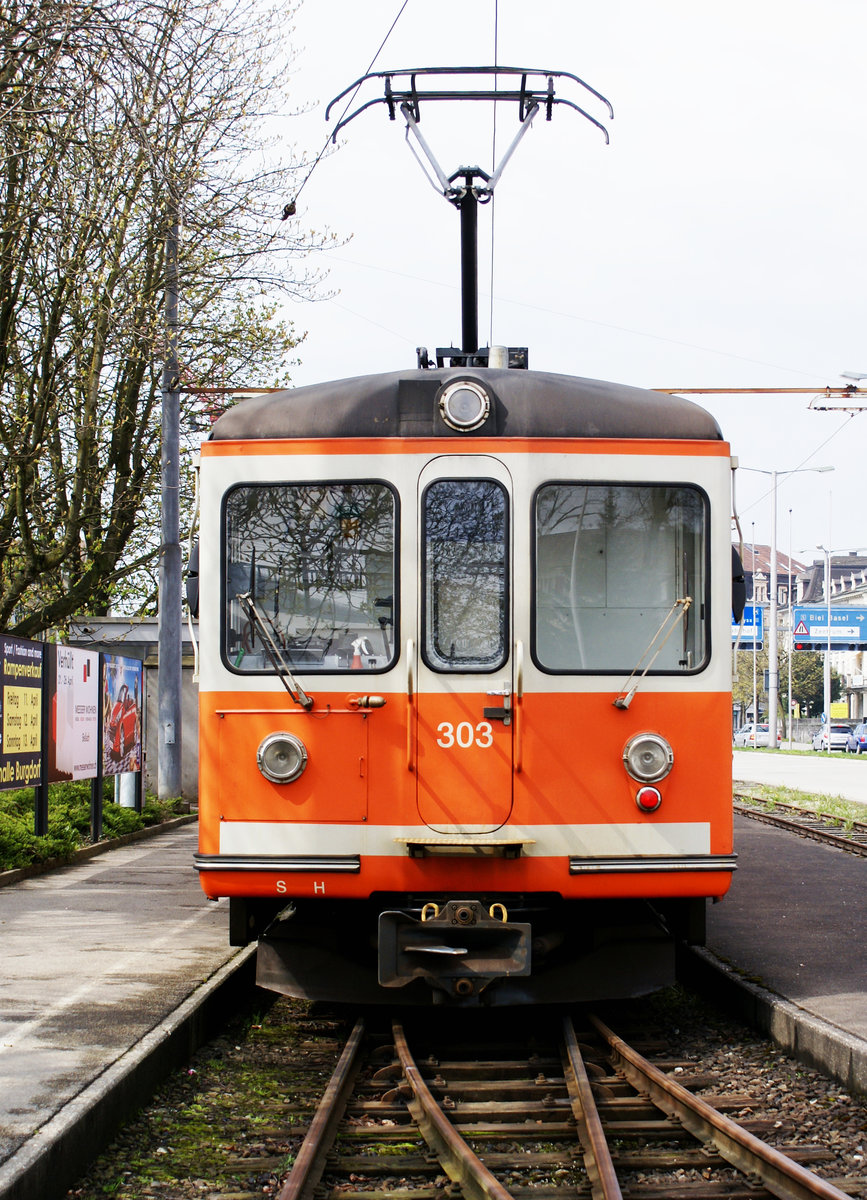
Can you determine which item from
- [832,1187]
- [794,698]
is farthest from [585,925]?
[794,698]

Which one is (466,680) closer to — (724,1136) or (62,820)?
(724,1136)

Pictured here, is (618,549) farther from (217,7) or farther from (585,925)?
(217,7)

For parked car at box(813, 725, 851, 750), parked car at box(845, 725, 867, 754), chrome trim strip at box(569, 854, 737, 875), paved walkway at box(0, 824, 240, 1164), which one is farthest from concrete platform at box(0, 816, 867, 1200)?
parked car at box(813, 725, 851, 750)

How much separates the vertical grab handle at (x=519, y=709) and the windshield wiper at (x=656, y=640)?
44 centimetres

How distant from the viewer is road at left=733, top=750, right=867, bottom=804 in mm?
24984

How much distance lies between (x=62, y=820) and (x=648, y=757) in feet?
28.9

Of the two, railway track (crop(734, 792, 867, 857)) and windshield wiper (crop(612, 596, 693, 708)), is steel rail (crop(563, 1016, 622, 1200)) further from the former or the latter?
railway track (crop(734, 792, 867, 857))

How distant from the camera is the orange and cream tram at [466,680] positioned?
239 inches

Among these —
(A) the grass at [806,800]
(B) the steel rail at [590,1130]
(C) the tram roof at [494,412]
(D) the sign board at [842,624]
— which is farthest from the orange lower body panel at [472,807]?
(D) the sign board at [842,624]

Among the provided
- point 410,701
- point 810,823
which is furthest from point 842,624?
point 410,701

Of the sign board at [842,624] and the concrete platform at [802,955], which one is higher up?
the sign board at [842,624]

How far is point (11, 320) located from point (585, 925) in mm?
11338

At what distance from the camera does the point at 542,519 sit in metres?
6.27

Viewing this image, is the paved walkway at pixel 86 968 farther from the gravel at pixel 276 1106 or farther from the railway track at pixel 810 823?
the railway track at pixel 810 823
